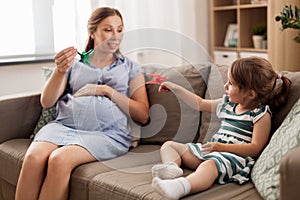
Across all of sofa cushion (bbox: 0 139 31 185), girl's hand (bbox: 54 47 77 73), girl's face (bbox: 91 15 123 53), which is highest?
girl's face (bbox: 91 15 123 53)

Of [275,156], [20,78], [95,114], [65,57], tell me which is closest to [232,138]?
[275,156]

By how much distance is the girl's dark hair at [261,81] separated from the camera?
5.59 feet

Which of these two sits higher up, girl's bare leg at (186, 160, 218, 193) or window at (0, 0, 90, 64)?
window at (0, 0, 90, 64)

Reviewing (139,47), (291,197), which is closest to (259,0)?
(139,47)

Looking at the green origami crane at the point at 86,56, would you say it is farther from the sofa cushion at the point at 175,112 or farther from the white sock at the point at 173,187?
the white sock at the point at 173,187

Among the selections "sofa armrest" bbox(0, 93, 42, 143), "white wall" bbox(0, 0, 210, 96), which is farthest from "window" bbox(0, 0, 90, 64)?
"sofa armrest" bbox(0, 93, 42, 143)

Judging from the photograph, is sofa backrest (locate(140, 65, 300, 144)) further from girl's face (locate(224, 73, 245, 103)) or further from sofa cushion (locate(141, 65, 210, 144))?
girl's face (locate(224, 73, 245, 103))

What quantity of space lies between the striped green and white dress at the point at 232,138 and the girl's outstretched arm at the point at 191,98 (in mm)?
88

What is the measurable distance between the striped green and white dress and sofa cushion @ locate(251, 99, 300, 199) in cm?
6

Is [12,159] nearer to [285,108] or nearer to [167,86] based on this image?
[167,86]

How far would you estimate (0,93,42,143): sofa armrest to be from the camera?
2266 mm

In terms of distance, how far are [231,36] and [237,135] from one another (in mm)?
2251

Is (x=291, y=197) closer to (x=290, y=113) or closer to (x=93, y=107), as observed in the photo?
(x=290, y=113)

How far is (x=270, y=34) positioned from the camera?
3.27m
